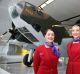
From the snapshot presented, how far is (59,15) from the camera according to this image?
10.8m

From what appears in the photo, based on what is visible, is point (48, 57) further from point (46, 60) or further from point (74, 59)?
point (74, 59)

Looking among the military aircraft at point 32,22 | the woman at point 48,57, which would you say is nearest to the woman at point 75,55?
the woman at point 48,57

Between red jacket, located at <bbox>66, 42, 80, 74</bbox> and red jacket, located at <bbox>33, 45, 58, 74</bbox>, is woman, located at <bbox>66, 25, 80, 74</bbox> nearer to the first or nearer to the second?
red jacket, located at <bbox>66, 42, 80, 74</bbox>

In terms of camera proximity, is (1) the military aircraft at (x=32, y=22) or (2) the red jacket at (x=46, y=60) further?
(1) the military aircraft at (x=32, y=22)

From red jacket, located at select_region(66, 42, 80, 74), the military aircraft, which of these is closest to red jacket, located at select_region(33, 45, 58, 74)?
red jacket, located at select_region(66, 42, 80, 74)

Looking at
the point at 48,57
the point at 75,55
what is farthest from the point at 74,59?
the point at 48,57

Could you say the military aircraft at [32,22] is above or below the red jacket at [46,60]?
above

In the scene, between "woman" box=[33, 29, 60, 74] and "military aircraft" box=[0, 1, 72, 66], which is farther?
"military aircraft" box=[0, 1, 72, 66]

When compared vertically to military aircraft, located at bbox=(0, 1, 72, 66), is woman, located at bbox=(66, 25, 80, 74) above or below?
below

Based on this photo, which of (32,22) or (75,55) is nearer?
(75,55)

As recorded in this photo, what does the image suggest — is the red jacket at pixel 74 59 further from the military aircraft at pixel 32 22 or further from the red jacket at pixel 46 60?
the military aircraft at pixel 32 22

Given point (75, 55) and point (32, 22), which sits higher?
point (32, 22)

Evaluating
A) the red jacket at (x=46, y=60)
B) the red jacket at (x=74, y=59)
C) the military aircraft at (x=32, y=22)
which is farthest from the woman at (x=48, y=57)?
the military aircraft at (x=32, y=22)

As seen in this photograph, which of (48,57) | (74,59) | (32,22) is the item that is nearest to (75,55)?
(74,59)
